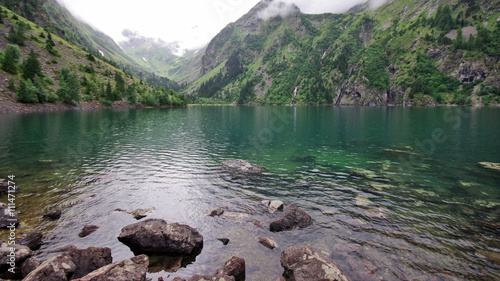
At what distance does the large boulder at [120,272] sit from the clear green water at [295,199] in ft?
5.66

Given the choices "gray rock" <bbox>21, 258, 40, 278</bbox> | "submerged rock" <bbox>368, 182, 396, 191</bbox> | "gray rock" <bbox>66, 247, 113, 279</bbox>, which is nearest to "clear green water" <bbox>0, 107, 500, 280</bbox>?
"submerged rock" <bbox>368, 182, 396, 191</bbox>

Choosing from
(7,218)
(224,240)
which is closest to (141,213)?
(224,240)

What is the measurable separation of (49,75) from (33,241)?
153 metres

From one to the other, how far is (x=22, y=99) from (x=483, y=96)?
12540 inches

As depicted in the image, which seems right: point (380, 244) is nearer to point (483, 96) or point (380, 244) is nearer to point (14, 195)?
point (14, 195)

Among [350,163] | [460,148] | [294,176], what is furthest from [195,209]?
[460,148]

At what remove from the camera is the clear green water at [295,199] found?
12086mm

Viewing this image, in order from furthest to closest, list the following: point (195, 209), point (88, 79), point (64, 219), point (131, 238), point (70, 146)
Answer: point (88, 79)
point (70, 146)
point (195, 209)
point (64, 219)
point (131, 238)

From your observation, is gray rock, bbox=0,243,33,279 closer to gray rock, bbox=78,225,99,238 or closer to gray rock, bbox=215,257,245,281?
gray rock, bbox=78,225,99,238

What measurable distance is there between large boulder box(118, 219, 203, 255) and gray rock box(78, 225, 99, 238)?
2.59m

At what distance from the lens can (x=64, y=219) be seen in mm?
15492

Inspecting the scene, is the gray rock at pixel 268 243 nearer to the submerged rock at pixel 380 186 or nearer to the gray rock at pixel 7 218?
the submerged rock at pixel 380 186

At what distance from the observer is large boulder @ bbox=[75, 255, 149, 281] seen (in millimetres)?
8500

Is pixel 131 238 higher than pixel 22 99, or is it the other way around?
pixel 22 99
